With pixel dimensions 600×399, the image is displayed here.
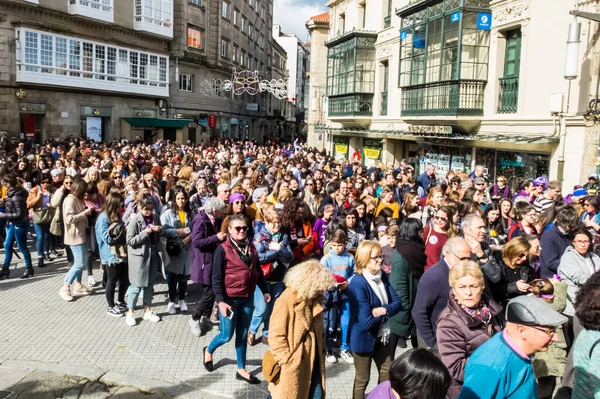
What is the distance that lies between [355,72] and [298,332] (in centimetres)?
2170

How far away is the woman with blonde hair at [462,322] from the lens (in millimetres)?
3293

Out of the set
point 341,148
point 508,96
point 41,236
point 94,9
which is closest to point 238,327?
point 41,236

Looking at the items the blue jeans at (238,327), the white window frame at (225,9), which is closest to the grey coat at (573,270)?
the blue jeans at (238,327)

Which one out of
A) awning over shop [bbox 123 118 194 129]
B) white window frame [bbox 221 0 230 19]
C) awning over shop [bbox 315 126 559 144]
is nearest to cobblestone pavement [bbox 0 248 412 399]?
awning over shop [bbox 315 126 559 144]

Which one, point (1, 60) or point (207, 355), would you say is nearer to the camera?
point (207, 355)

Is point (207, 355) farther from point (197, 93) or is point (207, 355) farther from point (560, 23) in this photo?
point (197, 93)

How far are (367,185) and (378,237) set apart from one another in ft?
13.7

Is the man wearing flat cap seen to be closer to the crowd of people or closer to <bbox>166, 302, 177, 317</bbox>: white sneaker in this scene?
the crowd of people

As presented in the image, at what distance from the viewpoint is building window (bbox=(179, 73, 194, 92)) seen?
36594 mm

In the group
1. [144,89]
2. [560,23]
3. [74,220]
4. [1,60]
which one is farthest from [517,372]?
[144,89]

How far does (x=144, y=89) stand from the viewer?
3238 centimetres

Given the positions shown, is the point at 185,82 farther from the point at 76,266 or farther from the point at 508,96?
the point at 76,266

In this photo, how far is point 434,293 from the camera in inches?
161

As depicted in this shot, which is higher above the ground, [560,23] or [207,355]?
[560,23]
